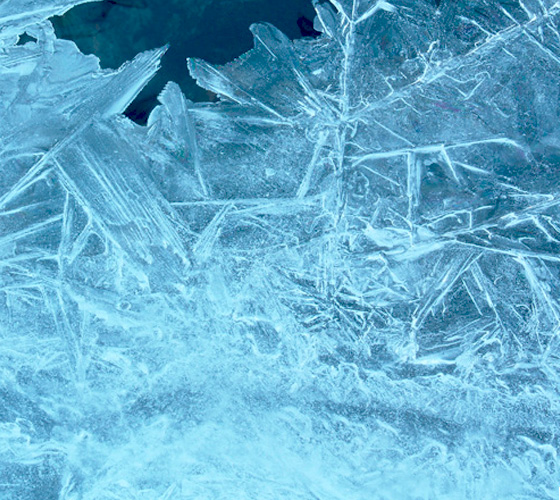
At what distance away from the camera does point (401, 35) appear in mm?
882

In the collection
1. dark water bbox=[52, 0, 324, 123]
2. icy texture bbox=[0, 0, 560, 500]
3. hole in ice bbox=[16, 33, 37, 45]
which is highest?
hole in ice bbox=[16, 33, 37, 45]

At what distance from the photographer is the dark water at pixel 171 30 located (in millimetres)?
874

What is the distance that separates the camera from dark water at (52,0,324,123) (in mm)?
874

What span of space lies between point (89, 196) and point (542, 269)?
945 millimetres

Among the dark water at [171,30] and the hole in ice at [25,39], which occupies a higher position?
the hole in ice at [25,39]

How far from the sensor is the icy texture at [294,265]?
839 mm

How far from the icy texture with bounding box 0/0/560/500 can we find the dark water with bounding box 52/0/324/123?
0.03 meters

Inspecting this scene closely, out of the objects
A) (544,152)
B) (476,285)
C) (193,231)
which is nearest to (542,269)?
(476,285)

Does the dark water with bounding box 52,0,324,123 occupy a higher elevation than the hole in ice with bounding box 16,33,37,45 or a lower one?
lower

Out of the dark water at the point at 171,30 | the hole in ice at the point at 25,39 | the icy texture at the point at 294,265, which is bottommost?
the icy texture at the point at 294,265

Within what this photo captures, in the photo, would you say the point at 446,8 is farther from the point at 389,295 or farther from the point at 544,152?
the point at 389,295

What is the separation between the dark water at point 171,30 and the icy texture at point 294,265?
0.03 metres

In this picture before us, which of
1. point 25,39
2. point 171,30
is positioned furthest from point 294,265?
point 25,39

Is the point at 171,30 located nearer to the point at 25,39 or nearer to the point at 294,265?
the point at 25,39
